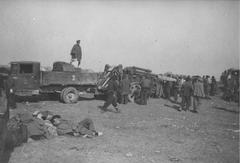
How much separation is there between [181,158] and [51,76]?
9.08 metres

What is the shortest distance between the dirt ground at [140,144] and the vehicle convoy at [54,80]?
8.20ft

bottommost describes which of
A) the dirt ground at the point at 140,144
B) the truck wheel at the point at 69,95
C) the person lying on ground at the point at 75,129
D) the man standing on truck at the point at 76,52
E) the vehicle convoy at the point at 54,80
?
the dirt ground at the point at 140,144

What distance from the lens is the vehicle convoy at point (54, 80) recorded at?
1234 cm

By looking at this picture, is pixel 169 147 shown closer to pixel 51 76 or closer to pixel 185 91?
pixel 185 91

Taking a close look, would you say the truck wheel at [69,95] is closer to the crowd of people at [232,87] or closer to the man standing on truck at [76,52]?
the man standing on truck at [76,52]

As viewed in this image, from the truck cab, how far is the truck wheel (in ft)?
4.77

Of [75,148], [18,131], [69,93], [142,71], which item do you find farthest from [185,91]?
[18,131]

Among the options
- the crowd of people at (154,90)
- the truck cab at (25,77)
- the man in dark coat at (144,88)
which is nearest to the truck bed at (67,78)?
the truck cab at (25,77)

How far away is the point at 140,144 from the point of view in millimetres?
7133

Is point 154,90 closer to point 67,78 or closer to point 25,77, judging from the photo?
point 67,78

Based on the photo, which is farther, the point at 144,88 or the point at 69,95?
the point at 144,88

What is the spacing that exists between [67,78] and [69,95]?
0.99m

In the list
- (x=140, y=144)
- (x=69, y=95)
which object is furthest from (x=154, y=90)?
(x=140, y=144)

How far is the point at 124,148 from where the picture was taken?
6.70 meters
